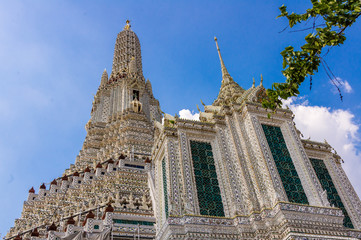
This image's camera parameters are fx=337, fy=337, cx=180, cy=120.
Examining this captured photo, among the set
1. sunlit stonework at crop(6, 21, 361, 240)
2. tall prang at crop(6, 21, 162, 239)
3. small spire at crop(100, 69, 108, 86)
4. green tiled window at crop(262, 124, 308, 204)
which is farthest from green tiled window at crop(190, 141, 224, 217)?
small spire at crop(100, 69, 108, 86)

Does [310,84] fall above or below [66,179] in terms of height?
below

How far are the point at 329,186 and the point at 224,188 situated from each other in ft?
19.8

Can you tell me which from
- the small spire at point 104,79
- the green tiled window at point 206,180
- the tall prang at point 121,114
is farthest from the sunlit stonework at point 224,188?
the small spire at point 104,79

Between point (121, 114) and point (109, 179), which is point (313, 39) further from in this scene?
point (121, 114)

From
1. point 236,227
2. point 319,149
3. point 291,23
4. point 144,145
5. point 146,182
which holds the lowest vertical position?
point 291,23

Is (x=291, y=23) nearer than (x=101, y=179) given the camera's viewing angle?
Yes

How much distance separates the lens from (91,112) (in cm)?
4425

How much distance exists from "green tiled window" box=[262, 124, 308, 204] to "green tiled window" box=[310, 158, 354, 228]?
282cm

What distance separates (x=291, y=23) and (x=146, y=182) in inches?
762

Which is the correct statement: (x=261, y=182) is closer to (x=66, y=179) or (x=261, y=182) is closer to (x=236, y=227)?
(x=236, y=227)

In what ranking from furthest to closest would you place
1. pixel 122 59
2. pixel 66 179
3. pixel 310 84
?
pixel 122 59 → pixel 66 179 → pixel 310 84

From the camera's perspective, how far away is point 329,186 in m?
16.9

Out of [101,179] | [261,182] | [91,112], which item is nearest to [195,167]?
[261,182]

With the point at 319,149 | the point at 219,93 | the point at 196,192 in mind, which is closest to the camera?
the point at 196,192
